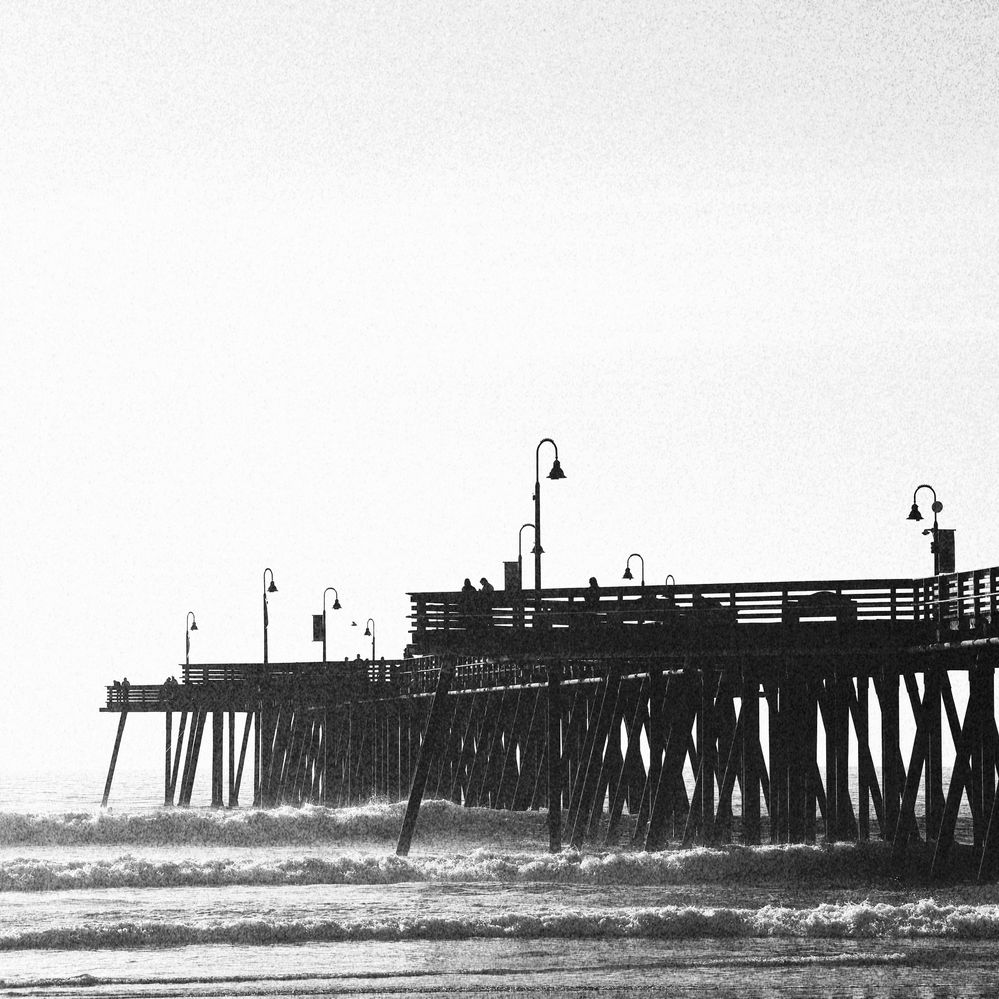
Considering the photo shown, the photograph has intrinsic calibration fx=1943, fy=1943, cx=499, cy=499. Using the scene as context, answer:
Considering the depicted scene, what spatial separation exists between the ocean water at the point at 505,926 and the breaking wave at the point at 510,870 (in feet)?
0.17

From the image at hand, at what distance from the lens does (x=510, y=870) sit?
31891 millimetres

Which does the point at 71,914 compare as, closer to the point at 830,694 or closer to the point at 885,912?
the point at 885,912

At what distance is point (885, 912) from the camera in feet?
77.6

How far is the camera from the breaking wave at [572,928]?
22.6 metres

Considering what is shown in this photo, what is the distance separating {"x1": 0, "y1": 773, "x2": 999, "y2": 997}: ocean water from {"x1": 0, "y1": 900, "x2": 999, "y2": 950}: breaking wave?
36 mm

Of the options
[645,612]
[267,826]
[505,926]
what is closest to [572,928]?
[505,926]

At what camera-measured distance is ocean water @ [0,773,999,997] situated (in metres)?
19.1

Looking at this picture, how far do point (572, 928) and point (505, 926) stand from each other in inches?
32.8

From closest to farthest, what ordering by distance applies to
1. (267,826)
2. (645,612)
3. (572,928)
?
1. (572,928)
2. (645,612)
3. (267,826)

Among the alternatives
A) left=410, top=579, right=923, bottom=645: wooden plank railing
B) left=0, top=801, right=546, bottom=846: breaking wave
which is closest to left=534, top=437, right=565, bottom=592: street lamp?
left=410, top=579, right=923, bottom=645: wooden plank railing

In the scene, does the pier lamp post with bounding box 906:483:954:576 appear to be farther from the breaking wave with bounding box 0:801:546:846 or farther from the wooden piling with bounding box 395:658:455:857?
the breaking wave with bounding box 0:801:546:846

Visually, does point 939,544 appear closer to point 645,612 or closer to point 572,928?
point 645,612

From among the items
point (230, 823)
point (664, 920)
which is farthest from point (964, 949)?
point (230, 823)

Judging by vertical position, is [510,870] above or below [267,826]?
below
